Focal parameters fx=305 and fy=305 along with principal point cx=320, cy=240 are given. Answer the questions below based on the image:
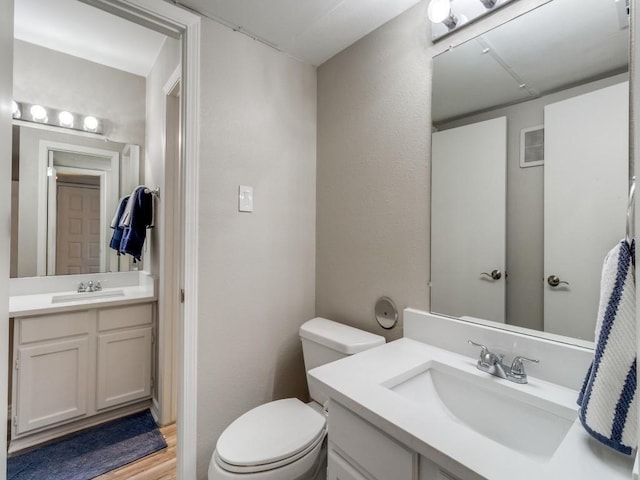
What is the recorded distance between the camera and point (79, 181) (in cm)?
228

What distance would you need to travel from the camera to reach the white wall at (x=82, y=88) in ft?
6.89

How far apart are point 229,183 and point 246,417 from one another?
103cm

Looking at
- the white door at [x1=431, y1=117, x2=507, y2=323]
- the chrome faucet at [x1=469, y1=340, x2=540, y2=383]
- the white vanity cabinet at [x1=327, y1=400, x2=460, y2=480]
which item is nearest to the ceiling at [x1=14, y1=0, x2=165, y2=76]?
the white door at [x1=431, y1=117, x2=507, y2=323]

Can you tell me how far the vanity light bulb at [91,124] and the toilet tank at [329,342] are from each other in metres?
2.22

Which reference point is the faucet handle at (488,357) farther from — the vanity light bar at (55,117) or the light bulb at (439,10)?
the vanity light bar at (55,117)

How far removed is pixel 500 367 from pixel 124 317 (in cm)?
212

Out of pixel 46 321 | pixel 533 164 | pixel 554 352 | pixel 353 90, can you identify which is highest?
pixel 353 90

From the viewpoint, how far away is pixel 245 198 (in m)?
1.50

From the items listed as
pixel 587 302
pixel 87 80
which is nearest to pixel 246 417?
pixel 587 302

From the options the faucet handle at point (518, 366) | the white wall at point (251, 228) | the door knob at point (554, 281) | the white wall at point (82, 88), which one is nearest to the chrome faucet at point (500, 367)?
the faucet handle at point (518, 366)

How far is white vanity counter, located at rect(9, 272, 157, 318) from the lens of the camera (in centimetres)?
175

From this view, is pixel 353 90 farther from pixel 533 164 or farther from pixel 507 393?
pixel 507 393

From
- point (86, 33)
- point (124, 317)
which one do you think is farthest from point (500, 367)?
point (86, 33)

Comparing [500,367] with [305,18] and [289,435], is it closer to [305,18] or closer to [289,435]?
[289,435]
